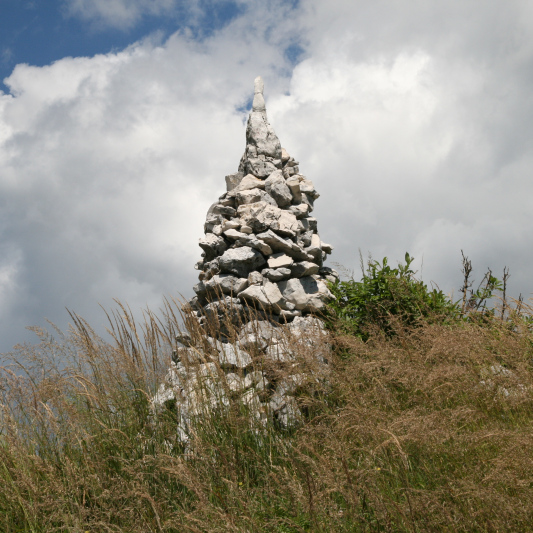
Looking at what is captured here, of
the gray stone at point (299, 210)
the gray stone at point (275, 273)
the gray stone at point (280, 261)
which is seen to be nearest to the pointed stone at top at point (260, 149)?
the gray stone at point (299, 210)

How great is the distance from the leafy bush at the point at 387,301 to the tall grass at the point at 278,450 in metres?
1.48

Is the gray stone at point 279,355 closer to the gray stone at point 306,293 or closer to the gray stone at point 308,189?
the gray stone at point 306,293

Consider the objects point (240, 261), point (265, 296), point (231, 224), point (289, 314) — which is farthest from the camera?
point (231, 224)

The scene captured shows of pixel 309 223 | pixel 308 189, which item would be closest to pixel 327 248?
pixel 309 223

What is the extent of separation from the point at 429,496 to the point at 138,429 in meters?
2.29

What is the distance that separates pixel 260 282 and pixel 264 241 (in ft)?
1.91

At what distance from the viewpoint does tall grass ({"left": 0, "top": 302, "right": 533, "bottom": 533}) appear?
6.70 feet

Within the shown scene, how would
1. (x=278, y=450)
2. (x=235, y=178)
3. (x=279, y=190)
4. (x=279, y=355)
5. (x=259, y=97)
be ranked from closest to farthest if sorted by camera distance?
(x=278, y=450)
(x=279, y=355)
(x=279, y=190)
(x=235, y=178)
(x=259, y=97)

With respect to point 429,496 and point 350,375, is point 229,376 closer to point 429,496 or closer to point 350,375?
point 350,375

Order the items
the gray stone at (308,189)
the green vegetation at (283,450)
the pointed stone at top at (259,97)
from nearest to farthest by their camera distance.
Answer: the green vegetation at (283,450)
the gray stone at (308,189)
the pointed stone at top at (259,97)

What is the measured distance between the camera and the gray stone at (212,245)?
608cm

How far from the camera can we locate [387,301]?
539 cm

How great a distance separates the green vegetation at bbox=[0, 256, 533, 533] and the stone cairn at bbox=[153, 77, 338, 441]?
0.22 meters

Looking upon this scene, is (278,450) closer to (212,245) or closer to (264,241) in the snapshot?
(264,241)
